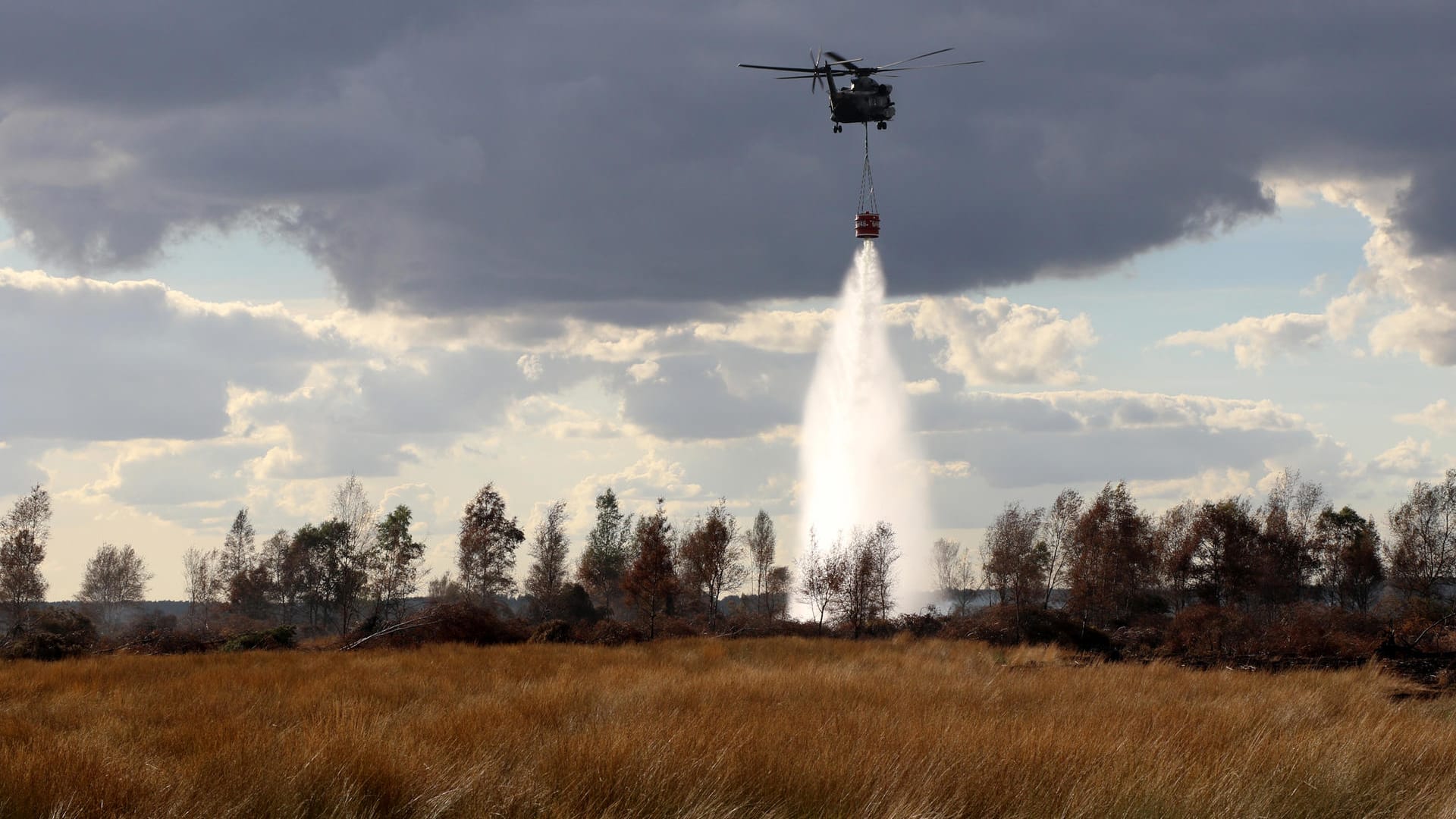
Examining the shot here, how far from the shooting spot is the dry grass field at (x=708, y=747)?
10.0 metres

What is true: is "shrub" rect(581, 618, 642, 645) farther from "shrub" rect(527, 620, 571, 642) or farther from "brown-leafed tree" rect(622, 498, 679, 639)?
"brown-leafed tree" rect(622, 498, 679, 639)

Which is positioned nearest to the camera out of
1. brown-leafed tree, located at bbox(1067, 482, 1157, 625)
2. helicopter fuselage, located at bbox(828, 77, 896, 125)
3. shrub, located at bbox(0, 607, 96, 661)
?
shrub, located at bbox(0, 607, 96, 661)

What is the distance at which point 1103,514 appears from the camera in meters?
64.3

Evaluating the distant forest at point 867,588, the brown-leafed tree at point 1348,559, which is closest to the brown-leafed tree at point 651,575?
the distant forest at point 867,588

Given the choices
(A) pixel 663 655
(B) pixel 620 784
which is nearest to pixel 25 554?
(A) pixel 663 655

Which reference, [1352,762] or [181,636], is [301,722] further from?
[181,636]

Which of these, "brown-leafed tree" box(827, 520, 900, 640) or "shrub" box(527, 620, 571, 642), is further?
"brown-leafed tree" box(827, 520, 900, 640)

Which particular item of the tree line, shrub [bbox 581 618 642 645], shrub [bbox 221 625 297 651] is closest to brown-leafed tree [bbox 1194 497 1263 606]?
the tree line

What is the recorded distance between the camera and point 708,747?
12.2m

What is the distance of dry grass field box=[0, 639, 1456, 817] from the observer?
10.0m

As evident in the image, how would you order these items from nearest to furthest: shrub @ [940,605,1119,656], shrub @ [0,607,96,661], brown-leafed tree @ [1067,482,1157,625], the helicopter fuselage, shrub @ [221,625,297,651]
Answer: shrub @ [0,607,96,661], shrub @ [221,625,297,651], shrub @ [940,605,1119,656], the helicopter fuselage, brown-leafed tree @ [1067,482,1157,625]

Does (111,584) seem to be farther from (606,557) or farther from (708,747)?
(708,747)

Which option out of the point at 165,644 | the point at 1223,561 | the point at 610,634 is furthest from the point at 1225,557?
the point at 165,644

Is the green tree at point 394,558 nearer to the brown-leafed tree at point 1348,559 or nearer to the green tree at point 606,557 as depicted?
the green tree at point 606,557
